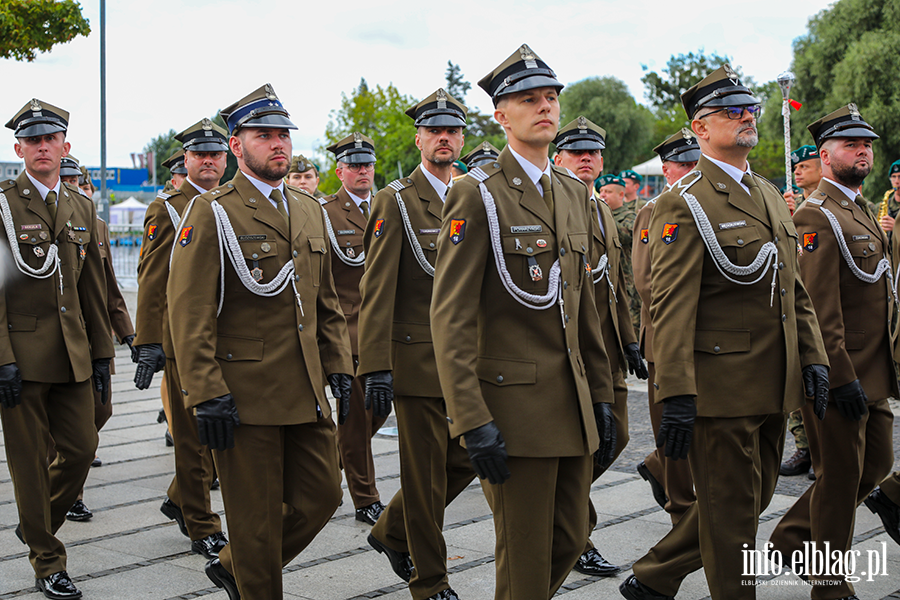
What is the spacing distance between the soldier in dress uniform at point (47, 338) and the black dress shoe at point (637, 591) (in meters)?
2.75

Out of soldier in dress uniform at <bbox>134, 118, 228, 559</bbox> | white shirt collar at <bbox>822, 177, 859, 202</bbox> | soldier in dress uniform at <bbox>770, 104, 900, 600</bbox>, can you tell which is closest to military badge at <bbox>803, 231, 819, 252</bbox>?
soldier in dress uniform at <bbox>770, 104, 900, 600</bbox>

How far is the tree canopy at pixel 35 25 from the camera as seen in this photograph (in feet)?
40.4

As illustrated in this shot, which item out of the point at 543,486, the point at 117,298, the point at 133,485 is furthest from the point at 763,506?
the point at 133,485

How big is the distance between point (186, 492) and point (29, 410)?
99 cm

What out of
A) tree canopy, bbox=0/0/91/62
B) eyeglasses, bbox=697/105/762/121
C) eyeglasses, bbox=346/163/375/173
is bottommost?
eyeglasses, bbox=346/163/375/173

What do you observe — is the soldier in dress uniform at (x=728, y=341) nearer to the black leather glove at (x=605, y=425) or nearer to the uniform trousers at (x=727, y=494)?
the uniform trousers at (x=727, y=494)

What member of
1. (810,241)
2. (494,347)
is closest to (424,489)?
(494,347)

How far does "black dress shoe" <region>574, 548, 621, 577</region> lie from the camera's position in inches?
199

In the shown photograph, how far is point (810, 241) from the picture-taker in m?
4.96

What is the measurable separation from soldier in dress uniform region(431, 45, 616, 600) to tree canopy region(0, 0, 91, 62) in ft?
35.0

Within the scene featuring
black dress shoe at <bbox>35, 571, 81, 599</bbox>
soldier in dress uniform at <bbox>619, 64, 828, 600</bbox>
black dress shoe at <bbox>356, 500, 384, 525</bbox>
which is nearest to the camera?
soldier in dress uniform at <bbox>619, 64, 828, 600</bbox>

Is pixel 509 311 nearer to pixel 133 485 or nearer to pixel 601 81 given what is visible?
pixel 133 485

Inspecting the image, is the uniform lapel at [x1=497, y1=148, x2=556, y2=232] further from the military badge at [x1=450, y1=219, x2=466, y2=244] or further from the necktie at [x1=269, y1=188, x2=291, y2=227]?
the necktie at [x1=269, y1=188, x2=291, y2=227]

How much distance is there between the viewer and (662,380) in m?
3.94
